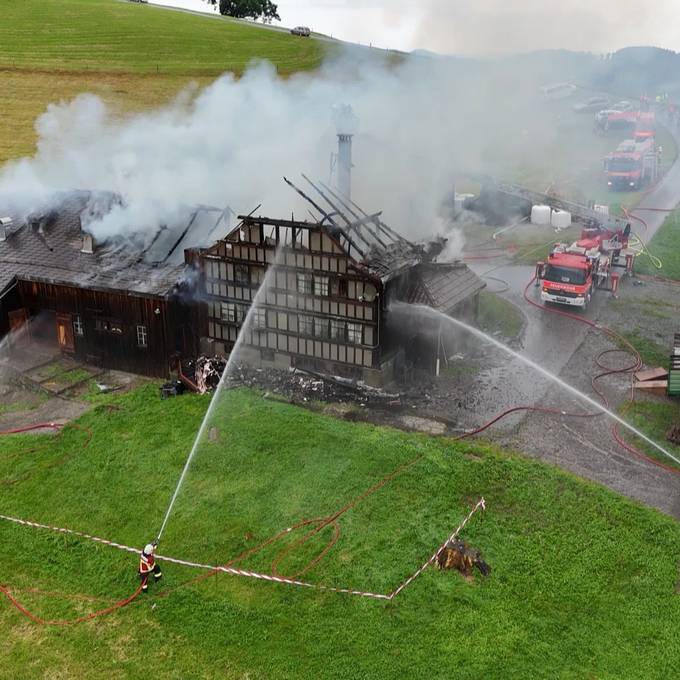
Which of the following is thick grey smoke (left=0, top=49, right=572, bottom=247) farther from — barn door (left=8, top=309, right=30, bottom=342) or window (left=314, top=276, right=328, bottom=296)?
barn door (left=8, top=309, right=30, bottom=342)

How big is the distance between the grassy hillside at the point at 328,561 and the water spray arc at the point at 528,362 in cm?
387

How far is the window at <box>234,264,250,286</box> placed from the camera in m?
25.8

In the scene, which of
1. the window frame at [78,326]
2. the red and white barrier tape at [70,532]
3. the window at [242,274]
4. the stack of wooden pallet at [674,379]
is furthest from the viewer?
the window frame at [78,326]

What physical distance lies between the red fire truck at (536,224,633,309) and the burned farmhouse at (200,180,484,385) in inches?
301

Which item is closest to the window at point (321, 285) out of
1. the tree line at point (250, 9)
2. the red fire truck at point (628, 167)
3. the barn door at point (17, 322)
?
the barn door at point (17, 322)

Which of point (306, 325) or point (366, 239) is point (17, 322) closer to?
point (306, 325)

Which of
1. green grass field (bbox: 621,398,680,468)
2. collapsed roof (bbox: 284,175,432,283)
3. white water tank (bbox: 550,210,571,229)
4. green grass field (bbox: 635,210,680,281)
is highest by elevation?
collapsed roof (bbox: 284,175,432,283)

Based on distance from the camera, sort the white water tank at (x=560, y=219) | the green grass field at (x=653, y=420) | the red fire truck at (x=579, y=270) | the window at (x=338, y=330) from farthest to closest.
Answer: the white water tank at (x=560, y=219), the red fire truck at (x=579, y=270), the window at (x=338, y=330), the green grass field at (x=653, y=420)

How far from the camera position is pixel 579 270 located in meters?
32.4

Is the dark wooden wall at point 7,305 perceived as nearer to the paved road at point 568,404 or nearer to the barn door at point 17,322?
the barn door at point 17,322

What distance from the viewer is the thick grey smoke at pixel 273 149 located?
2922cm

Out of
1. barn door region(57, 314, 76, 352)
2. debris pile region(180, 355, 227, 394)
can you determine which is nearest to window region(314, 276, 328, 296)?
debris pile region(180, 355, 227, 394)

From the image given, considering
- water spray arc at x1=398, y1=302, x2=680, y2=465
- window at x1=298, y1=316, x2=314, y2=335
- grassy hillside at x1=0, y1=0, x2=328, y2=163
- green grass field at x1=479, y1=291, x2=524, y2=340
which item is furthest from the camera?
grassy hillside at x1=0, y1=0, x2=328, y2=163

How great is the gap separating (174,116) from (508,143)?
31.8 meters
